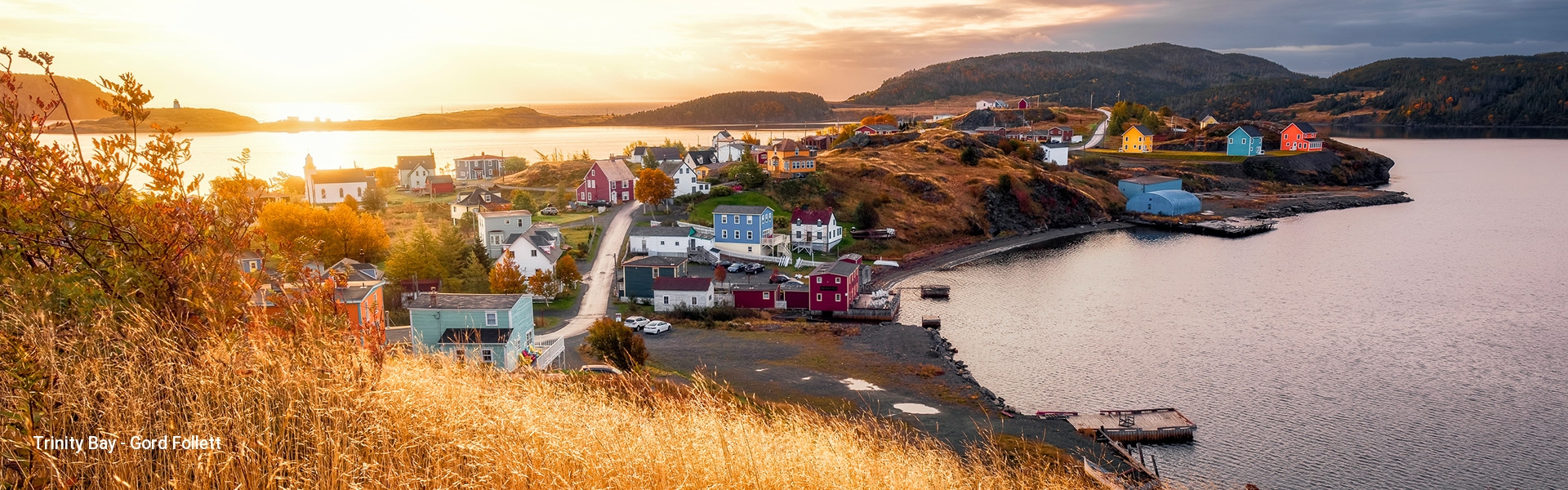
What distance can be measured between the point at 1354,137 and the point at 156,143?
5473 inches

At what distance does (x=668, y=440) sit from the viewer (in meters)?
4.84

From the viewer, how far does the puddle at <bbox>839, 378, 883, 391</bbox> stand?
72.6ft

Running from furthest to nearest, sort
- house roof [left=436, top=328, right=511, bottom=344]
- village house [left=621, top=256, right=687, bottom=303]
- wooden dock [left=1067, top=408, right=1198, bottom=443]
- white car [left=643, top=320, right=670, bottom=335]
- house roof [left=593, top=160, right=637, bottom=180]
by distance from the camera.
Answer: house roof [left=593, top=160, right=637, bottom=180], village house [left=621, top=256, right=687, bottom=303], white car [left=643, top=320, right=670, bottom=335], house roof [left=436, top=328, right=511, bottom=344], wooden dock [left=1067, top=408, right=1198, bottom=443]

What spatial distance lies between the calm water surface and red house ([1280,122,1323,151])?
27440 mm

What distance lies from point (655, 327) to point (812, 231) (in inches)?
546

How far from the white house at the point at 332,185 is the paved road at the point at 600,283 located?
55.2ft

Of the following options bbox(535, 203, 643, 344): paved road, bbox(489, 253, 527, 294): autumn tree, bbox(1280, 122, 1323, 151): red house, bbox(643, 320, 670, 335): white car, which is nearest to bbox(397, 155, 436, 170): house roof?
bbox(535, 203, 643, 344): paved road

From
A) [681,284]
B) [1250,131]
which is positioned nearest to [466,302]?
[681,284]

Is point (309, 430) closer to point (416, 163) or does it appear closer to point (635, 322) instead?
point (635, 322)

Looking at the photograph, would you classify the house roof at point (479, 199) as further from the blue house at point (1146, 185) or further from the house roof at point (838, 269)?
the blue house at point (1146, 185)

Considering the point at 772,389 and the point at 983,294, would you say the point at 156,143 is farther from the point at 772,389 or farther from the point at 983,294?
the point at 983,294

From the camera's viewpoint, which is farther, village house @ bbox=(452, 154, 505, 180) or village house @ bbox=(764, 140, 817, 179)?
village house @ bbox=(452, 154, 505, 180)

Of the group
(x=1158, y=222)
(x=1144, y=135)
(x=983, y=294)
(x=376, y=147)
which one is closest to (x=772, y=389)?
(x=983, y=294)

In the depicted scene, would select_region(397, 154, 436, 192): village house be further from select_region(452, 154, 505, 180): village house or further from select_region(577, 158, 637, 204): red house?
select_region(577, 158, 637, 204): red house
